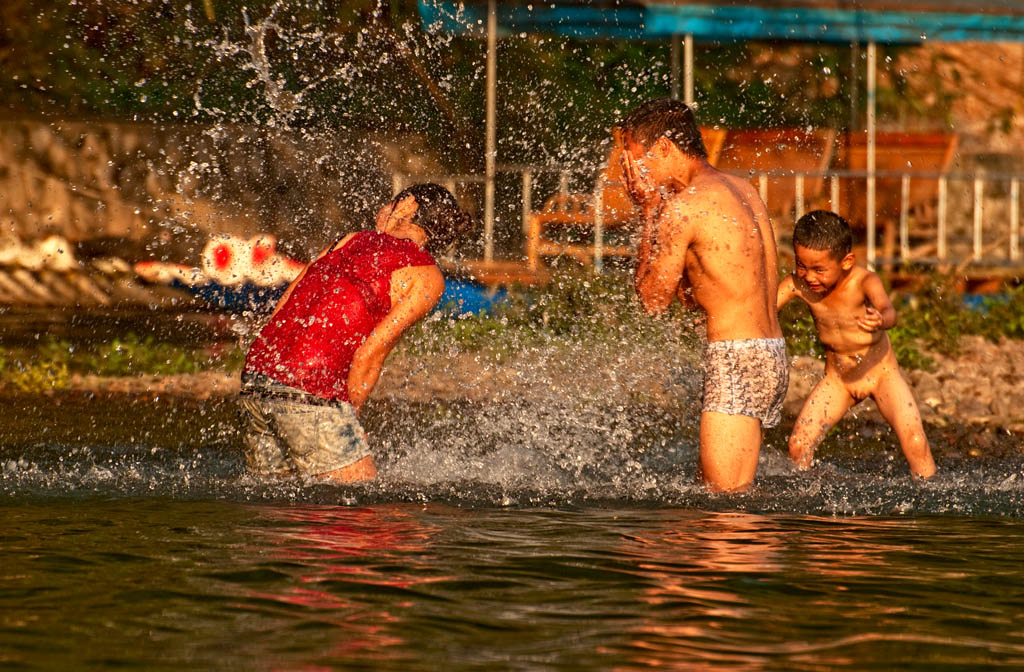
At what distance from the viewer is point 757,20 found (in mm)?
13680

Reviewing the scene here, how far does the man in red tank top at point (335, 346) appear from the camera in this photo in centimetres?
559

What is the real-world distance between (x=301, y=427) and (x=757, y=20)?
Answer: 9.42m

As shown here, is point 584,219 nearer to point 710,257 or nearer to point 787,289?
point 787,289

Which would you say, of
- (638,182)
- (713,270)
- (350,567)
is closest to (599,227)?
(638,182)

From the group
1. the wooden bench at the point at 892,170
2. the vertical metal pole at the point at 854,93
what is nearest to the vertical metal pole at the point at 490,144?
the vertical metal pole at the point at 854,93

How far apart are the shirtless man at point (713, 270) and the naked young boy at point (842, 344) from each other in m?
1.14

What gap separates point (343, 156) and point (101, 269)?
3.27 meters

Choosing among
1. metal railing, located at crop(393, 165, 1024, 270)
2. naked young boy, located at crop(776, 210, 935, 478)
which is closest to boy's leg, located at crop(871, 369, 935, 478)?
naked young boy, located at crop(776, 210, 935, 478)

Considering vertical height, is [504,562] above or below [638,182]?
below

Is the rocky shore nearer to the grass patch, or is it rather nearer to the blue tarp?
the grass patch

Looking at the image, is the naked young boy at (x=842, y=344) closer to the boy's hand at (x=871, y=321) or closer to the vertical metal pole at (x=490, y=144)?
the boy's hand at (x=871, y=321)

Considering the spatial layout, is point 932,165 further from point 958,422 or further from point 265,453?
point 265,453

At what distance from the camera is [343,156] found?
16984 mm

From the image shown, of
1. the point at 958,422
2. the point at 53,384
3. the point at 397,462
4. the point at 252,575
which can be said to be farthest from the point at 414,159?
the point at 252,575
